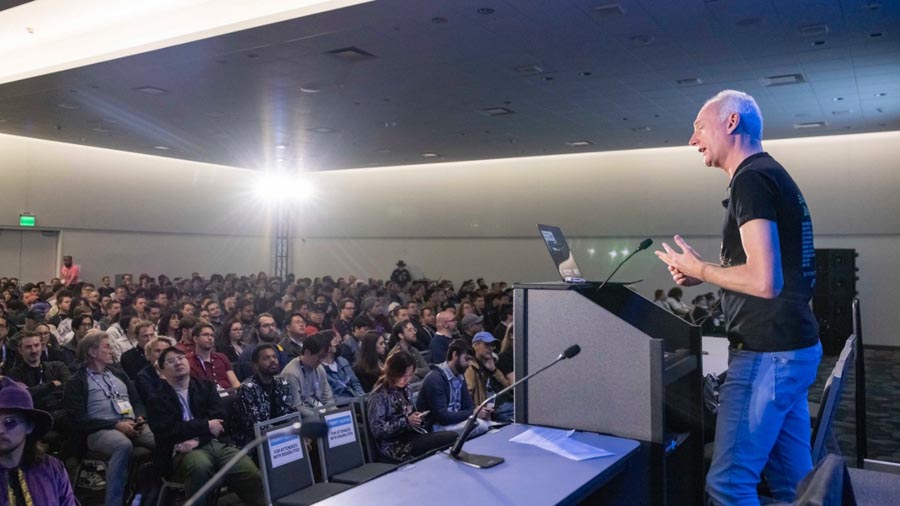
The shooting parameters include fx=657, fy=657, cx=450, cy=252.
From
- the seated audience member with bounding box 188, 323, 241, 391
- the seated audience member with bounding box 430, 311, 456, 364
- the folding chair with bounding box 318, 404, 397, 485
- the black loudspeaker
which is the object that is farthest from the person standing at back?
the black loudspeaker

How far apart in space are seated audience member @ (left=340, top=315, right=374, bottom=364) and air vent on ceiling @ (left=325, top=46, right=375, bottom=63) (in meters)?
3.12

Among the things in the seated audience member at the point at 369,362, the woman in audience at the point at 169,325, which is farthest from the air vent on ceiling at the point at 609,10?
the woman in audience at the point at 169,325

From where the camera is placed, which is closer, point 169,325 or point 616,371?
point 616,371

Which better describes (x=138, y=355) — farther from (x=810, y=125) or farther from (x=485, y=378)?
(x=810, y=125)

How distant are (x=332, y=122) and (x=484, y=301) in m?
4.23

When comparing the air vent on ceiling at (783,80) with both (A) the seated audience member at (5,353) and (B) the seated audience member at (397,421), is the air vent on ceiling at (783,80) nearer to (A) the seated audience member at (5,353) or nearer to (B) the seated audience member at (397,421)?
(B) the seated audience member at (397,421)

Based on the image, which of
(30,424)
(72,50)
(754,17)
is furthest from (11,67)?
(754,17)

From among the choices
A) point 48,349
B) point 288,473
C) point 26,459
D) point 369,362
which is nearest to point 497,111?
point 369,362

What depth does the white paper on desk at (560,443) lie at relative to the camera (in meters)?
1.96

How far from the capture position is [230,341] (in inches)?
280

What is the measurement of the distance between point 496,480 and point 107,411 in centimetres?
396

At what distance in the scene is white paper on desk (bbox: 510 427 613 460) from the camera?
196cm

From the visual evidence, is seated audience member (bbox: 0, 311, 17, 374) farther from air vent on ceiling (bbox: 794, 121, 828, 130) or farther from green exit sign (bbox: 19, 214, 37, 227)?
air vent on ceiling (bbox: 794, 121, 828, 130)

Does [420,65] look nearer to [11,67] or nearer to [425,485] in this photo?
[11,67]
